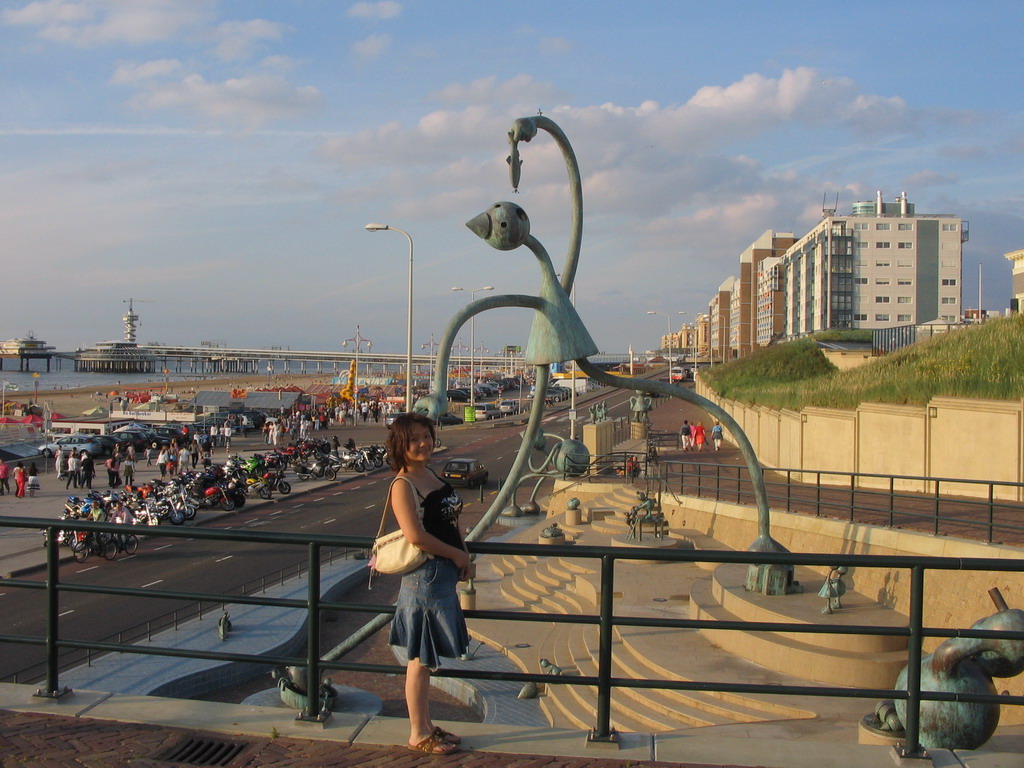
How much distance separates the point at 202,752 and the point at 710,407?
7890 mm

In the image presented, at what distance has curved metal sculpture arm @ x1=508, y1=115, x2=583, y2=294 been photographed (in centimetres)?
814

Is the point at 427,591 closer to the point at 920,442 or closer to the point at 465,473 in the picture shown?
the point at 920,442

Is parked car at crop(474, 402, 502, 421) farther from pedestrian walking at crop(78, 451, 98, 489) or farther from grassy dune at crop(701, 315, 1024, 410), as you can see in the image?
grassy dune at crop(701, 315, 1024, 410)

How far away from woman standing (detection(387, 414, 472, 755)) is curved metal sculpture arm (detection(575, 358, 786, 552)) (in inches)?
185

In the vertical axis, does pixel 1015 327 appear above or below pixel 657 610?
above

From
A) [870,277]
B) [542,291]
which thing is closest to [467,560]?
[542,291]

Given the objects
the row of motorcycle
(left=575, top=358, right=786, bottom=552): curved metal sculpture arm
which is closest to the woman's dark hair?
(left=575, top=358, right=786, bottom=552): curved metal sculpture arm

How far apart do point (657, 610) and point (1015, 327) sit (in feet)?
46.5

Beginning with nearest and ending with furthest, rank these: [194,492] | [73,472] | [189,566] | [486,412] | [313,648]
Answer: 1. [313,648]
2. [189,566]
3. [194,492]
4. [73,472]
5. [486,412]

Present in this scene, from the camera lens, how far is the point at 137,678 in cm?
1096

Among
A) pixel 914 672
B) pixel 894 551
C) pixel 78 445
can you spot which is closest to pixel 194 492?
pixel 78 445

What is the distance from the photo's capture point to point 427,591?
157 inches

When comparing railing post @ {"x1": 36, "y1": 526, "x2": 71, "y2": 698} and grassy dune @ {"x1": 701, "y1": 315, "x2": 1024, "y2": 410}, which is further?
grassy dune @ {"x1": 701, "y1": 315, "x2": 1024, "y2": 410}

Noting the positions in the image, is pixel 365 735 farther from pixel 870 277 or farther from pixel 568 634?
pixel 870 277
